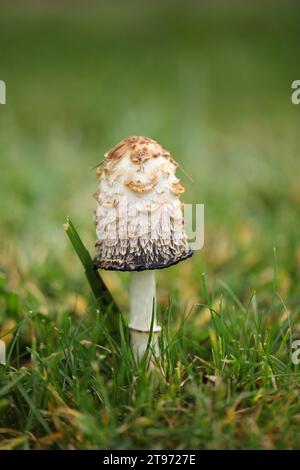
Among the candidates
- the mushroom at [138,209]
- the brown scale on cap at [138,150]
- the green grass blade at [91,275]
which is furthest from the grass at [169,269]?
the brown scale on cap at [138,150]

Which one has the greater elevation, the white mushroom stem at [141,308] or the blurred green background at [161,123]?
the blurred green background at [161,123]

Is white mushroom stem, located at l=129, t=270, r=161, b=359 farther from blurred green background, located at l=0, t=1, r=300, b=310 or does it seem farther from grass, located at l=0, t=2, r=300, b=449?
blurred green background, located at l=0, t=1, r=300, b=310

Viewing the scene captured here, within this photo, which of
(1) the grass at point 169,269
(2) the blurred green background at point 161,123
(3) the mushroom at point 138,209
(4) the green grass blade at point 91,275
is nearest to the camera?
(1) the grass at point 169,269

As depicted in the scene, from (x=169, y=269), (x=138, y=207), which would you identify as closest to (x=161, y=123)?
(x=169, y=269)

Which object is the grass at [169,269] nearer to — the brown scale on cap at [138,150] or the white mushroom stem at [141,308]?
the white mushroom stem at [141,308]

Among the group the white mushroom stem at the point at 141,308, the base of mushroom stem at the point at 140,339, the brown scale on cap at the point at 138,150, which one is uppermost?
the brown scale on cap at the point at 138,150
